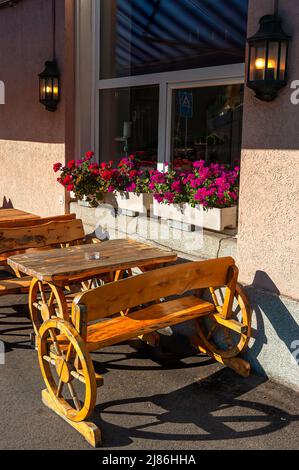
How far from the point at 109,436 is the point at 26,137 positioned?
188 inches

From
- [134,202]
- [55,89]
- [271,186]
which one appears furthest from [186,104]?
[271,186]

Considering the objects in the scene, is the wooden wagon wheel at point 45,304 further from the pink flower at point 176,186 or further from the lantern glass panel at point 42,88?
the lantern glass panel at point 42,88

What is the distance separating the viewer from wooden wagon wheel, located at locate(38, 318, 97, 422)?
292cm

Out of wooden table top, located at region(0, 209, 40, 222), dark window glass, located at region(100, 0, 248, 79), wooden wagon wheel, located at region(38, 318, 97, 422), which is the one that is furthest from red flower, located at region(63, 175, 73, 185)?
wooden wagon wheel, located at region(38, 318, 97, 422)

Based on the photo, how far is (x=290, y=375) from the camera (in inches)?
146

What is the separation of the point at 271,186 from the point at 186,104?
1921 mm

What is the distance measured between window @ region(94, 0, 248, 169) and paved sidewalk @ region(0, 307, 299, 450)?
7.48ft

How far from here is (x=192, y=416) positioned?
10.9ft

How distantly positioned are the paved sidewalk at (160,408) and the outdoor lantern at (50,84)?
122 inches

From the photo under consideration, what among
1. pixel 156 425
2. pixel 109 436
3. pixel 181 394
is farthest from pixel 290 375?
pixel 109 436

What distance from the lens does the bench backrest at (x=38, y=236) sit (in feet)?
15.4

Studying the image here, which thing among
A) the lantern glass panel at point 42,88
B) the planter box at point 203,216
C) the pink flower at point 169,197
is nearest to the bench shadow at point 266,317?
the planter box at point 203,216

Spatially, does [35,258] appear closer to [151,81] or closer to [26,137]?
Answer: [151,81]

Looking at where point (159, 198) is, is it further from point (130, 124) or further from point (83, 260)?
point (130, 124)
